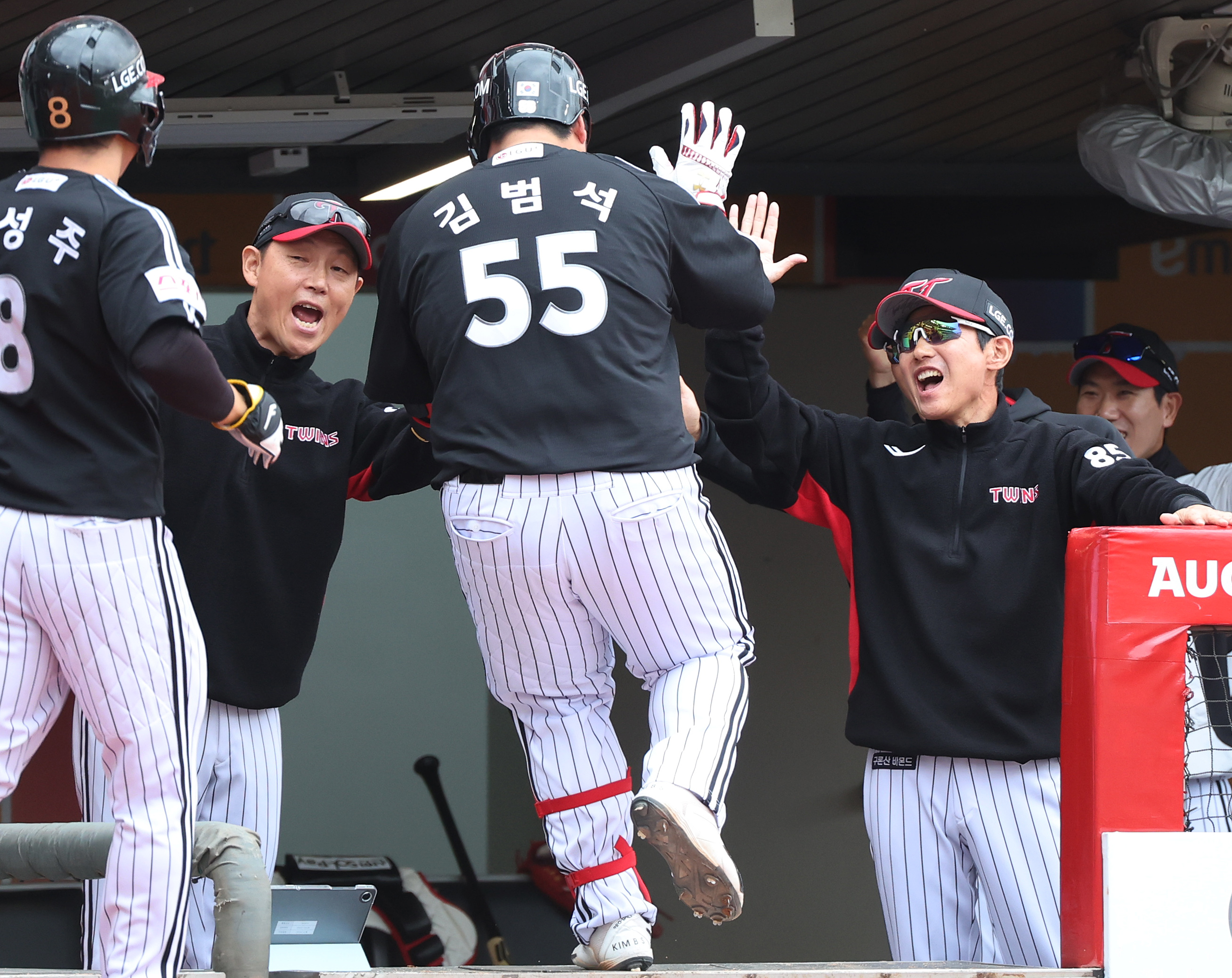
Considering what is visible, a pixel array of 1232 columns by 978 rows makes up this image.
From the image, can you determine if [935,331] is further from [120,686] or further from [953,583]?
[120,686]

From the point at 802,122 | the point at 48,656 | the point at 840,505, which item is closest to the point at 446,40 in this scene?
the point at 802,122

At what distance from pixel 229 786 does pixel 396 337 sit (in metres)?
1.07

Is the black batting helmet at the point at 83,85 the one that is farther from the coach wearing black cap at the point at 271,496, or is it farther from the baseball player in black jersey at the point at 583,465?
the coach wearing black cap at the point at 271,496

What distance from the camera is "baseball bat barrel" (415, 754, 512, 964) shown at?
5.78m

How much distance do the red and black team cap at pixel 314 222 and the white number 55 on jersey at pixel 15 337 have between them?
0.99 m

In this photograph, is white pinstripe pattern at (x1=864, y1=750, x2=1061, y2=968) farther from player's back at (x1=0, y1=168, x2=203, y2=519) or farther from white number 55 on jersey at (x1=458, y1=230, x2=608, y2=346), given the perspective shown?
player's back at (x1=0, y1=168, x2=203, y2=519)

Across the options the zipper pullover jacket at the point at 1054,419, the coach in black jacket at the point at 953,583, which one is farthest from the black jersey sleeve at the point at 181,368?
the zipper pullover jacket at the point at 1054,419

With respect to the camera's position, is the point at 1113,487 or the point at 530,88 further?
the point at 1113,487

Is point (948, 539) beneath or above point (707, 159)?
beneath

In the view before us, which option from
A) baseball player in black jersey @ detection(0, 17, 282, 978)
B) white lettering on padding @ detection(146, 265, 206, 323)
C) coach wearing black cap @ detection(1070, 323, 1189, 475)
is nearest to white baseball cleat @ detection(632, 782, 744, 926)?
baseball player in black jersey @ detection(0, 17, 282, 978)

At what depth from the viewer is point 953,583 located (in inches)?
125

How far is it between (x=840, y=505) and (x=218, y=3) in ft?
7.30

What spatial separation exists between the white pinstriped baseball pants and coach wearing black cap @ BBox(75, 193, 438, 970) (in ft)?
2.08

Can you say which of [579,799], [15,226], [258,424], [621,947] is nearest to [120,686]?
[258,424]
